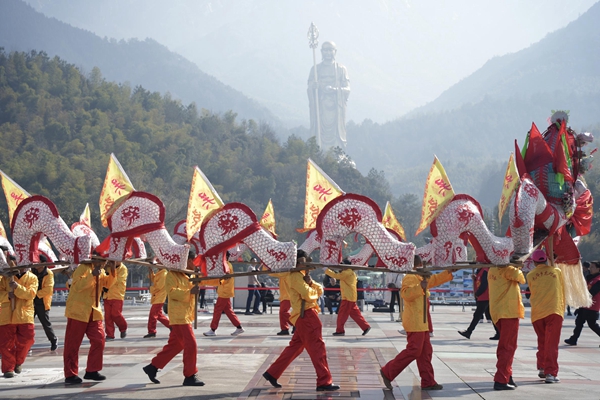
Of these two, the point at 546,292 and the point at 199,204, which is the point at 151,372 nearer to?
the point at 199,204

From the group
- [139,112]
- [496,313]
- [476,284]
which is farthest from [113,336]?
[139,112]

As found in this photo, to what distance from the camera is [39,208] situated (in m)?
9.36

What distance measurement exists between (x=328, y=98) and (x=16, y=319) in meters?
112

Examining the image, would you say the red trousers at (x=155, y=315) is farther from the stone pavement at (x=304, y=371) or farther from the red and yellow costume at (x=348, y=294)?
the red and yellow costume at (x=348, y=294)

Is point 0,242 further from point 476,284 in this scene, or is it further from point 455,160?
point 455,160

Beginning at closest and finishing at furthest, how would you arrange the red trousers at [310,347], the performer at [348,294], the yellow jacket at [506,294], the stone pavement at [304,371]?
the stone pavement at [304,371] → the red trousers at [310,347] → the yellow jacket at [506,294] → the performer at [348,294]

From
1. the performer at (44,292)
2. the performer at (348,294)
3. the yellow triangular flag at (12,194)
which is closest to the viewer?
the yellow triangular flag at (12,194)

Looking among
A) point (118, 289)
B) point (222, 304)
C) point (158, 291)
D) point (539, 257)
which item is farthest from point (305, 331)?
point (222, 304)

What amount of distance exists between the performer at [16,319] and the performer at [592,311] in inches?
350

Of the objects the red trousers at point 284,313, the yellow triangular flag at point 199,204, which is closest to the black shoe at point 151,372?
the yellow triangular flag at point 199,204

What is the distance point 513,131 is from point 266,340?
177 m

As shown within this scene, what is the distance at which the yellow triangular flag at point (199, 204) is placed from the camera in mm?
9039

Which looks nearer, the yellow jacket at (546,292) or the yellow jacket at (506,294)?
the yellow jacket at (506,294)

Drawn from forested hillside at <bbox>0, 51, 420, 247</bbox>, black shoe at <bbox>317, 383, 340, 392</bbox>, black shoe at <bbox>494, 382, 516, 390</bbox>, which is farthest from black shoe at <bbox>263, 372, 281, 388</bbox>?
forested hillside at <bbox>0, 51, 420, 247</bbox>
